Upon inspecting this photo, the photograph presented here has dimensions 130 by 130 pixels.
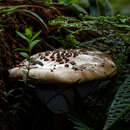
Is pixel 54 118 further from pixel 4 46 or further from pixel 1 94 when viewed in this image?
pixel 4 46

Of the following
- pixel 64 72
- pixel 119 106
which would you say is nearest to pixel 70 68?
pixel 64 72

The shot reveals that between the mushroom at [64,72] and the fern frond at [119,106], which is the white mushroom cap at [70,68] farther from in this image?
the fern frond at [119,106]

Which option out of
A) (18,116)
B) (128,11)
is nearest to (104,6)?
(18,116)

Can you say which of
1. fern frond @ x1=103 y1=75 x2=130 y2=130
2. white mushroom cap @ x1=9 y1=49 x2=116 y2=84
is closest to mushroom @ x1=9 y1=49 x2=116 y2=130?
white mushroom cap @ x1=9 y1=49 x2=116 y2=84

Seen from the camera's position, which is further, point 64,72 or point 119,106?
point 64,72

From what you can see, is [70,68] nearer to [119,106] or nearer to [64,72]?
[64,72]

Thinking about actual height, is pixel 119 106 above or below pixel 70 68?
below
